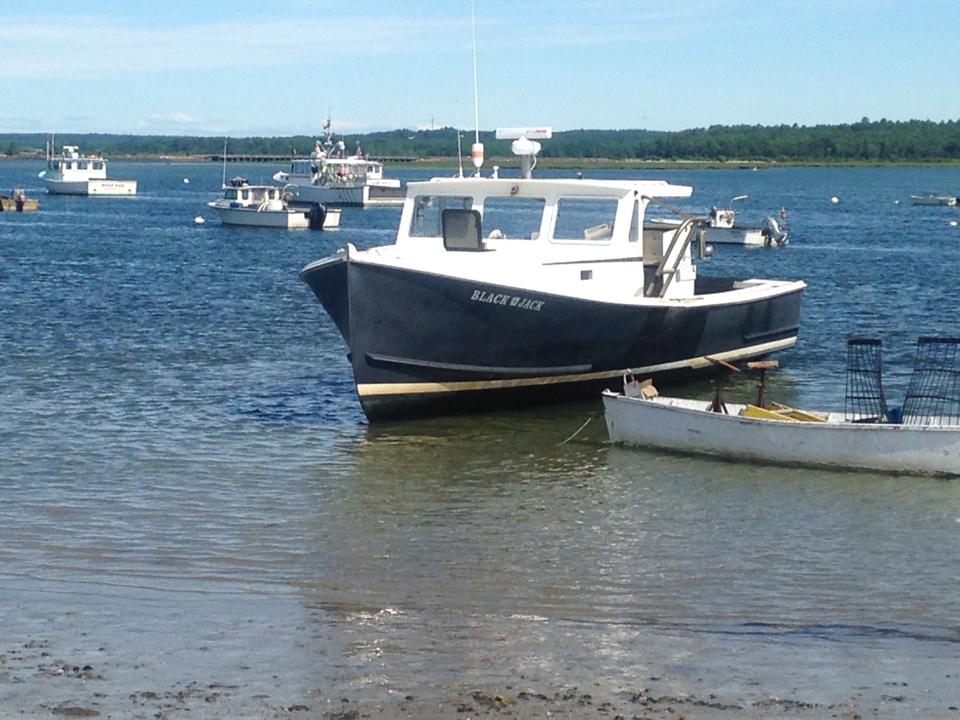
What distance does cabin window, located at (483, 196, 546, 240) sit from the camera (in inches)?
821

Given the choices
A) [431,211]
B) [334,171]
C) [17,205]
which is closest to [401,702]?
[431,211]

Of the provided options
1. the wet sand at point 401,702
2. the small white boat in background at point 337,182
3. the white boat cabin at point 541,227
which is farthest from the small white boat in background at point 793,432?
the small white boat in background at point 337,182

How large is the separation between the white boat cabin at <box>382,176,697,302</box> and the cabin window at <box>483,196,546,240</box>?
0.01 meters

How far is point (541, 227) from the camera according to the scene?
2073 centimetres

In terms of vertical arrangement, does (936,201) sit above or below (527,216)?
below

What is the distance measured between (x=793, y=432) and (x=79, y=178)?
98.6 m

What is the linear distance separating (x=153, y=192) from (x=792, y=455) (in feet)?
397

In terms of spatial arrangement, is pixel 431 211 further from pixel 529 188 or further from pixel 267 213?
pixel 267 213

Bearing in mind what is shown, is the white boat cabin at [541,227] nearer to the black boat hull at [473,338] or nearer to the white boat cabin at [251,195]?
the black boat hull at [473,338]

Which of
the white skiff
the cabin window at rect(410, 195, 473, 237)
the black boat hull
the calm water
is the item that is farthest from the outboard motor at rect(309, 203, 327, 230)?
the white skiff

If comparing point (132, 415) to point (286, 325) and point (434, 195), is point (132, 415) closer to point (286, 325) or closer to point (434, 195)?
point (434, 195)

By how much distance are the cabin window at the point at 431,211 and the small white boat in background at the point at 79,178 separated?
303 ft

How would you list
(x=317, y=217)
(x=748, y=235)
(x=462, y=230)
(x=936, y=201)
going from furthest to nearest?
(x=936, y=201)
(x=317, y=217)
(x=748, y=235)
(x=462, y=230)

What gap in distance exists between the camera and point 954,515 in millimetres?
15305
